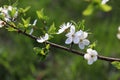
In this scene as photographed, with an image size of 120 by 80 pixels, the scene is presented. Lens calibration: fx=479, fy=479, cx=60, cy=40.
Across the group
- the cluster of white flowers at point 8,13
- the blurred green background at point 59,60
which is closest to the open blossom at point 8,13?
the cluster of white flowers at point 8,13

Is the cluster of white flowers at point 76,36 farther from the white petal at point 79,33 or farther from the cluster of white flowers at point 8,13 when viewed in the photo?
the cluster of white flowers at point 8,13

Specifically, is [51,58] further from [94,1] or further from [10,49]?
[94,1]

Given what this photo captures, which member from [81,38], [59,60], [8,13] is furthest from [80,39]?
[59,60]

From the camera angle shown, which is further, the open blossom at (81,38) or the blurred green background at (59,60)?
the blurred green background at (59,60)

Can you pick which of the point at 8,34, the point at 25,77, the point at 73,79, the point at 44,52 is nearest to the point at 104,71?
the point at 73,79

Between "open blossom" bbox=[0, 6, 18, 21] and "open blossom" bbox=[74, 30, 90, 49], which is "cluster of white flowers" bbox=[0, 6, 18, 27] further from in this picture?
"open blossom" bbox=[74, 30, 90, 49]

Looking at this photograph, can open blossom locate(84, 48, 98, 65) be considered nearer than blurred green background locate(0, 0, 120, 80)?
Yes

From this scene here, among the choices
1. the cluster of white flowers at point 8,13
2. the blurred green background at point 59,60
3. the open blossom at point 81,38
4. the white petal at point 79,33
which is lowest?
the blurred green background at point 59,60

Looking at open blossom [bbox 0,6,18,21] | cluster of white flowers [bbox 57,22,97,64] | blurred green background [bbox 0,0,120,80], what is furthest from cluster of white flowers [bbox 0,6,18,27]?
blurred green background [bbox 0,0,120,80]

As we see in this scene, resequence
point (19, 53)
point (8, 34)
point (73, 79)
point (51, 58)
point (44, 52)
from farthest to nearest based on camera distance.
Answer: point (8, 34)
point (51, 58)
point (19, 53)
point (73, 79)
point (44, 52)
